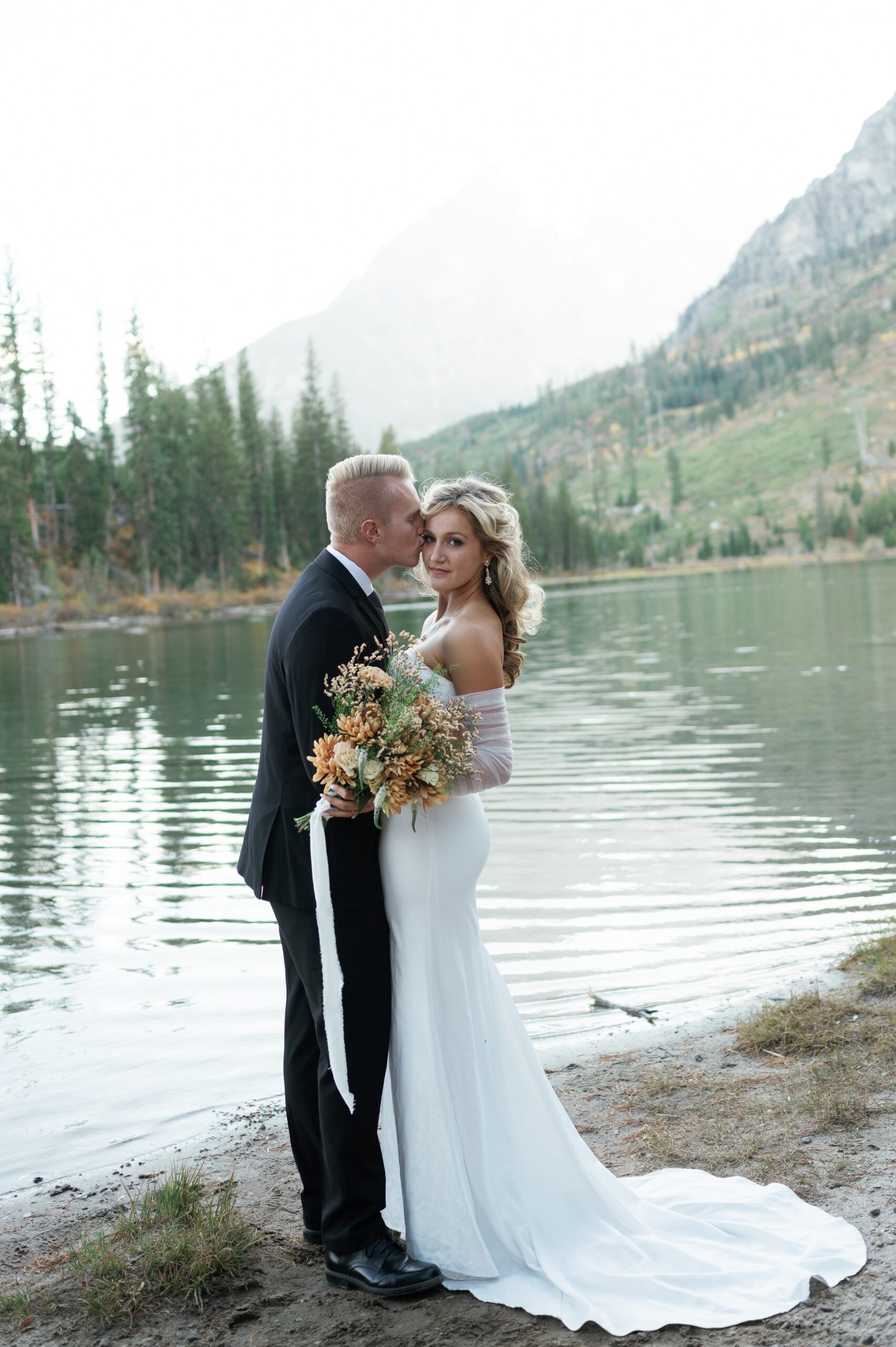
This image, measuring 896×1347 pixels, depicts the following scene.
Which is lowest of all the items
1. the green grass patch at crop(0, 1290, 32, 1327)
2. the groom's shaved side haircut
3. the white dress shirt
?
the green grass patch at crop(0, 1290, 32, 1327)

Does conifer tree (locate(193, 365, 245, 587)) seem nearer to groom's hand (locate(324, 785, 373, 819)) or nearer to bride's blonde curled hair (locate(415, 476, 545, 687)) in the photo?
bride's blonde curled hair (locate(415, 476, 545, 687))

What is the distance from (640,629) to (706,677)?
56.0 feet

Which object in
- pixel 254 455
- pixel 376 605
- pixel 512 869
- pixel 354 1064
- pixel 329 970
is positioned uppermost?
pixel 254 455

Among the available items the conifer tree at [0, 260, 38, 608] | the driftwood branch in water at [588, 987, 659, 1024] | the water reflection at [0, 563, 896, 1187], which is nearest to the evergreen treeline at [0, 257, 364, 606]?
the conifer tree at [0, 260, 38, 608]

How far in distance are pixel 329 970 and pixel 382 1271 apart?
38.7 inches

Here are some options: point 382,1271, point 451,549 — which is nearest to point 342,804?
point 451,549

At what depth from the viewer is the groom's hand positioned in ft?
11.2

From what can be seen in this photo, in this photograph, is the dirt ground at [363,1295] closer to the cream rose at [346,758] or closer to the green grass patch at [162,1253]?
the green grass patch at [162,1253]

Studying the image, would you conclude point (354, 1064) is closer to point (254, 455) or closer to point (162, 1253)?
point (162, 1253)

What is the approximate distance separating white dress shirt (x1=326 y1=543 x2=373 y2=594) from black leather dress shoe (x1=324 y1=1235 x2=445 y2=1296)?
2.16 meters

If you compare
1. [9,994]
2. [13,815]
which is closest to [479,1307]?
[9,994]

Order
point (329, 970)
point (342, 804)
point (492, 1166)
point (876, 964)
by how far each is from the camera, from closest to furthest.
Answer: point (342, 804) → point (329, 970) → point (492, 1166) → point (876, 964)

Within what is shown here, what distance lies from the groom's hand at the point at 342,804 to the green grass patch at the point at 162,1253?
1.42 m

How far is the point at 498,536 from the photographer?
3916mm
